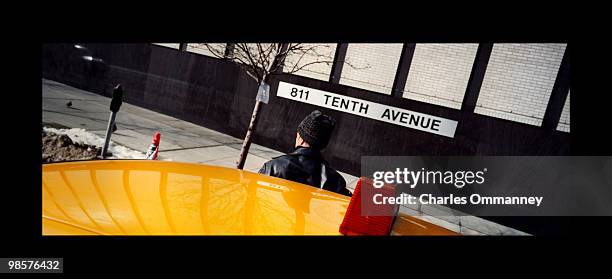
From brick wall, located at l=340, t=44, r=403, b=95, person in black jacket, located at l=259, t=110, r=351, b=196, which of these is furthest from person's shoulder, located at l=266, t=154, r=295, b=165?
brick wall, located at l=340, t=44, r=403, b=95

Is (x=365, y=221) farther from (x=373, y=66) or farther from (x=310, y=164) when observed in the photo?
(x=373, y=66)

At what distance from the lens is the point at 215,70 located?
11.1 m

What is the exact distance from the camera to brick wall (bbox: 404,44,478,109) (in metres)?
8.34

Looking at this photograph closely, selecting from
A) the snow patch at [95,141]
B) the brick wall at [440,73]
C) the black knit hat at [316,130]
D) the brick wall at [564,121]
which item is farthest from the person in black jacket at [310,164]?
the brick wall at [564,121]

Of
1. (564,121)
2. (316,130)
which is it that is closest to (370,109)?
(564,121)

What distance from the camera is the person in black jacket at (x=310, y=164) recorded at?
2684mm

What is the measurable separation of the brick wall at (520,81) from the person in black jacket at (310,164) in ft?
22.7

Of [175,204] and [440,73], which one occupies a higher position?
[440,73]

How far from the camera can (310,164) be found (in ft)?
9.20

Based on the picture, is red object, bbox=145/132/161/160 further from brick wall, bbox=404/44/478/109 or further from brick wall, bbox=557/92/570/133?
brick wall, bbox=557/92/570/133

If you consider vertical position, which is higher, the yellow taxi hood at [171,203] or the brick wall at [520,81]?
the brick wall at [520,81]

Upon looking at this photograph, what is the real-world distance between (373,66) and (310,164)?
714 cm

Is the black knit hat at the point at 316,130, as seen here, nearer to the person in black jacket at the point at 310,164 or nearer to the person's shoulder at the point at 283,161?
the person in black jacket at the point at 310,164
